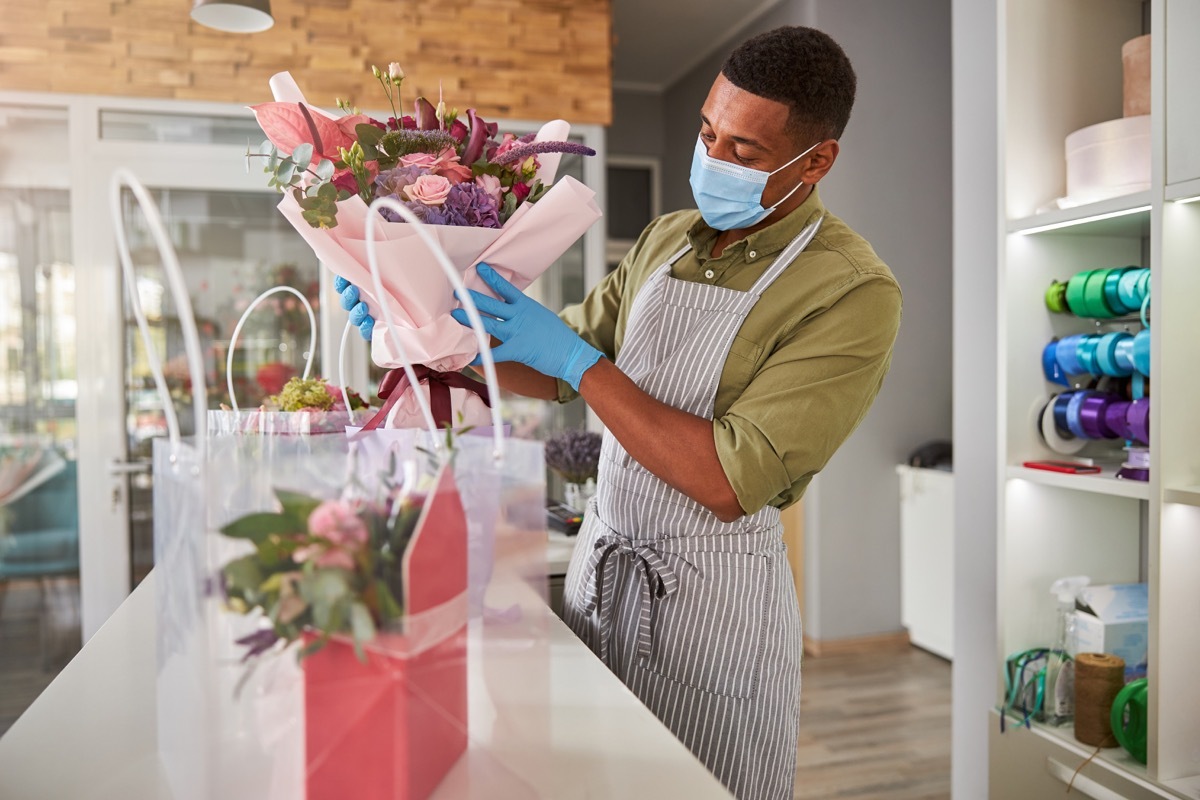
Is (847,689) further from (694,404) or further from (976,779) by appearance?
(694,404)

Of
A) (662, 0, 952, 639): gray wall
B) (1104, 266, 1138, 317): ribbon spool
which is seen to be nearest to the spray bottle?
(1104, 266, 1138, 317): ribbon spool

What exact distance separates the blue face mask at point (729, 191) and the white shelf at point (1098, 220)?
75cm

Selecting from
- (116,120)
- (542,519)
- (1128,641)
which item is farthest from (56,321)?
(1128,641)

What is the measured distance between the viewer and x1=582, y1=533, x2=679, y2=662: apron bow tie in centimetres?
121

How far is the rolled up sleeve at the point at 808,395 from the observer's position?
1.09m

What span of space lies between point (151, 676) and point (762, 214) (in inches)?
38.5

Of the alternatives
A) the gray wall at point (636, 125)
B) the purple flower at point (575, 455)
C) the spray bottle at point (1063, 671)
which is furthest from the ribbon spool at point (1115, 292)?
the gray wall at point (636, 125)

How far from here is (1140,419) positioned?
5.59 feet

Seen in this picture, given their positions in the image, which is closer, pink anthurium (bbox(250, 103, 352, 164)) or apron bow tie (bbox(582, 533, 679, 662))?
pink anthurium (bbox(250, 103, 352, 164))

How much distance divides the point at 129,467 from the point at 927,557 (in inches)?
123

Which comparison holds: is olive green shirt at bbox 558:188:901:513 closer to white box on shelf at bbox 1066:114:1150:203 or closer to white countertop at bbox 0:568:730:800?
white countertop at bbox 0:568:730:800

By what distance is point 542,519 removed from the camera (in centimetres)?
68

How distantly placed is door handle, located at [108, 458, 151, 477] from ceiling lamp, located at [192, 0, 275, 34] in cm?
150

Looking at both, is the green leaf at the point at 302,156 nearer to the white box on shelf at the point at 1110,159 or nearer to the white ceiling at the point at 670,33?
the white box on shelf at the point at 1110,159
